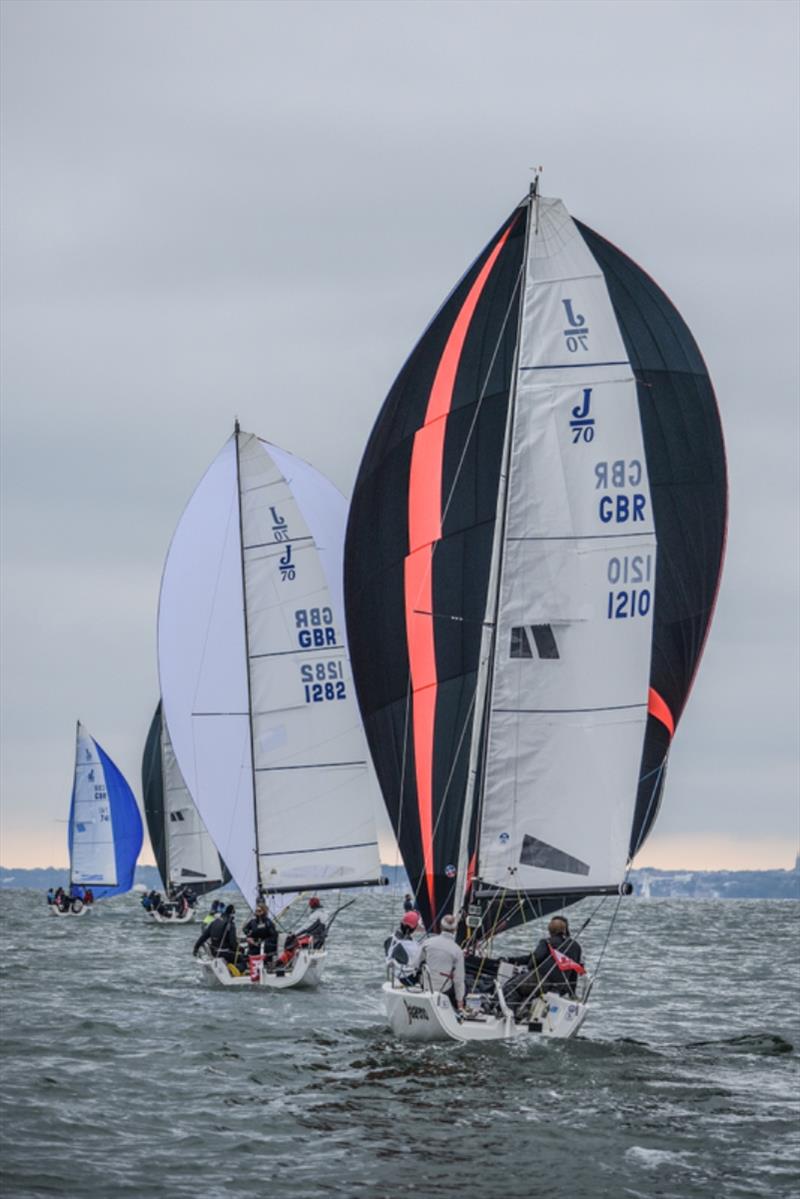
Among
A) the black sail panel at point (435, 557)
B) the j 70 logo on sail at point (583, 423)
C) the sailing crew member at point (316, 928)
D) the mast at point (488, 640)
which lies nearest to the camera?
the mast at point (488, 640)

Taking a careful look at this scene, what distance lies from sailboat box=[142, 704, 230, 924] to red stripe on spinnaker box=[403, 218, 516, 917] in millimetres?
30713

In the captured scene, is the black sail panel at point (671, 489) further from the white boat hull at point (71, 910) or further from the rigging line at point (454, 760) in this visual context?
the white boat hull at point (71, 910)

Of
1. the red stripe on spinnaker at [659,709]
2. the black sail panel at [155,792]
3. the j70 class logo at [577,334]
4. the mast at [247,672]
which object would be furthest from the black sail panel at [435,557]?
the black sail panel at [155,792]

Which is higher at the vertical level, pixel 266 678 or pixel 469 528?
pixel 469 528

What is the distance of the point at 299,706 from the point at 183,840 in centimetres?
2586

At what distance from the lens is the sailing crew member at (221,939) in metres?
26.4

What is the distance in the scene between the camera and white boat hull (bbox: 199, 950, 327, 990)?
85.5 feet

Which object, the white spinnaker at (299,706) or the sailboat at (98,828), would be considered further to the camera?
the sailboat at (98,828)

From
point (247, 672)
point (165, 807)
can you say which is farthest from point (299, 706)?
point (165, 807)

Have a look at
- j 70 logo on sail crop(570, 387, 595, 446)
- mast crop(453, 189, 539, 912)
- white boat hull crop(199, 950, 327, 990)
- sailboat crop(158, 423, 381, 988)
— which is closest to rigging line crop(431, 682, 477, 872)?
mast crop(453, 189, 539, 912)

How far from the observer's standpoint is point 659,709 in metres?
19.6

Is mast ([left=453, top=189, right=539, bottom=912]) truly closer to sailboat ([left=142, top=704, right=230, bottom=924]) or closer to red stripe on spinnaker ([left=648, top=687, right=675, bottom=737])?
red stripe on spinnaker ([left=648, top=687, right=675, bottom=737])

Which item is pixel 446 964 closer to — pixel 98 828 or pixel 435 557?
pixel 435 557

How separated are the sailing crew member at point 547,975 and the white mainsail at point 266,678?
10.5 meters
